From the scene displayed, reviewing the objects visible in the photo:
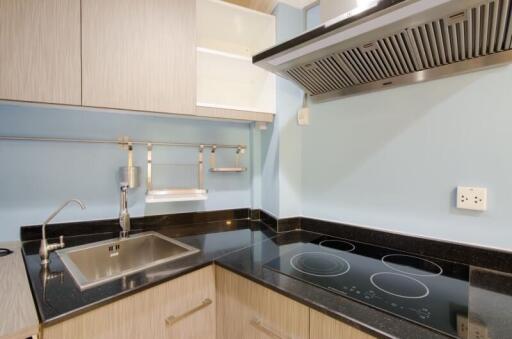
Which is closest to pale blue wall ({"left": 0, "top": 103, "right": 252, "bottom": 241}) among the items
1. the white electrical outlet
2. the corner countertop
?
the corner countertop

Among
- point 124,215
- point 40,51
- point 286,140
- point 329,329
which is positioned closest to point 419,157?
point 286,140

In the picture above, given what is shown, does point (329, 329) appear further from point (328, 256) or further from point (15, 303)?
point (15, 303)

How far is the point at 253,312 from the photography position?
90cm

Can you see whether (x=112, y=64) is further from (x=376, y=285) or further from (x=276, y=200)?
(x=376, y=285)

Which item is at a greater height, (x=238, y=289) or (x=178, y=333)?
(x=238, y=289)

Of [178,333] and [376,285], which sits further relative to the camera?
[178,333]

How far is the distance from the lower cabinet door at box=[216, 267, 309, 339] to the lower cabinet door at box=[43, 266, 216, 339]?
0.16ft

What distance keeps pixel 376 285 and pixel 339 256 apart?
0.89ft

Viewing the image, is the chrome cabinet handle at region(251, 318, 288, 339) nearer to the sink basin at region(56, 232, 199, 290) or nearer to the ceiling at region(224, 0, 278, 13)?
the sink basin at region(56, 232, 199, 290)

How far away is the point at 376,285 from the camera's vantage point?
0.80 m

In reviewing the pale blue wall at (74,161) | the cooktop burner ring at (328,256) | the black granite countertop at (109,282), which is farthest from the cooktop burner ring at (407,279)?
the pale blue wall at (74,161)

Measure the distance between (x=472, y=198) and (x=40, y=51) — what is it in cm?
169

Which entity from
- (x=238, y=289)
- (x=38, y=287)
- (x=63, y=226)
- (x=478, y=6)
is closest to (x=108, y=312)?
(x=38, y=287)

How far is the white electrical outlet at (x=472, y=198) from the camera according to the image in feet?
3.00
